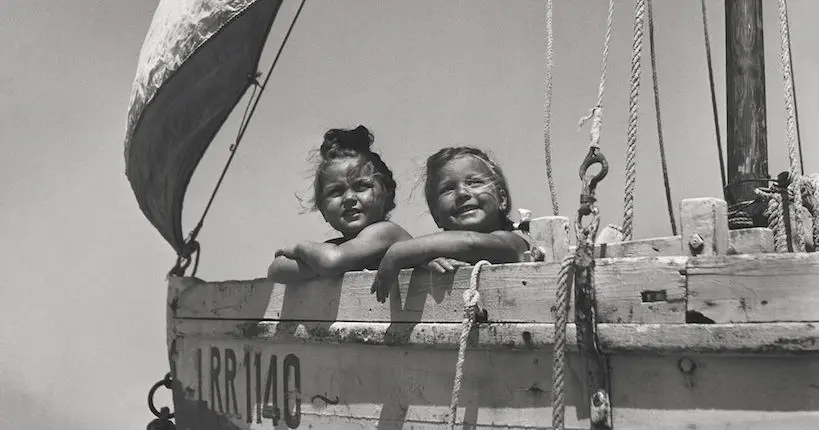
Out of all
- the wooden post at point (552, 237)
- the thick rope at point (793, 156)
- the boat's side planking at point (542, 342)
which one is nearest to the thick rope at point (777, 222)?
the thick rope at point (793, 156)

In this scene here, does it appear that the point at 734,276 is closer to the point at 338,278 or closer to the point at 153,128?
the point at 338,278

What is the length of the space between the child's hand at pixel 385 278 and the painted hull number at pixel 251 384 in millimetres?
656

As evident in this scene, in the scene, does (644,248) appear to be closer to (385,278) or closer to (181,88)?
(385,278)

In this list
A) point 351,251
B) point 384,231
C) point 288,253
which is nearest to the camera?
point 351,251

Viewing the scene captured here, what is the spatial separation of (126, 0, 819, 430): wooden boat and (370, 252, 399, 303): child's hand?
0.04 m

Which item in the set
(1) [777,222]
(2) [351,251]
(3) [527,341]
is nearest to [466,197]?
(2) [351,251]

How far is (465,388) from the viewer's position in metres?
3.08

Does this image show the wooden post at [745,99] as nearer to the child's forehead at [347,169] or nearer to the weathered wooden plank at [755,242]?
the weathered wooden plank at [755,242]

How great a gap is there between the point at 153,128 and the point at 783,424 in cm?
369

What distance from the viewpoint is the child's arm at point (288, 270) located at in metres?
3.72

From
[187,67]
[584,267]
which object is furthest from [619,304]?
[187,67]

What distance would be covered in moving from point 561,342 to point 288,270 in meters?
1.43

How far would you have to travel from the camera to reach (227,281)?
4.25 m

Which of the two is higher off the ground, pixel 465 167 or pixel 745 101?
pixel 745 101
